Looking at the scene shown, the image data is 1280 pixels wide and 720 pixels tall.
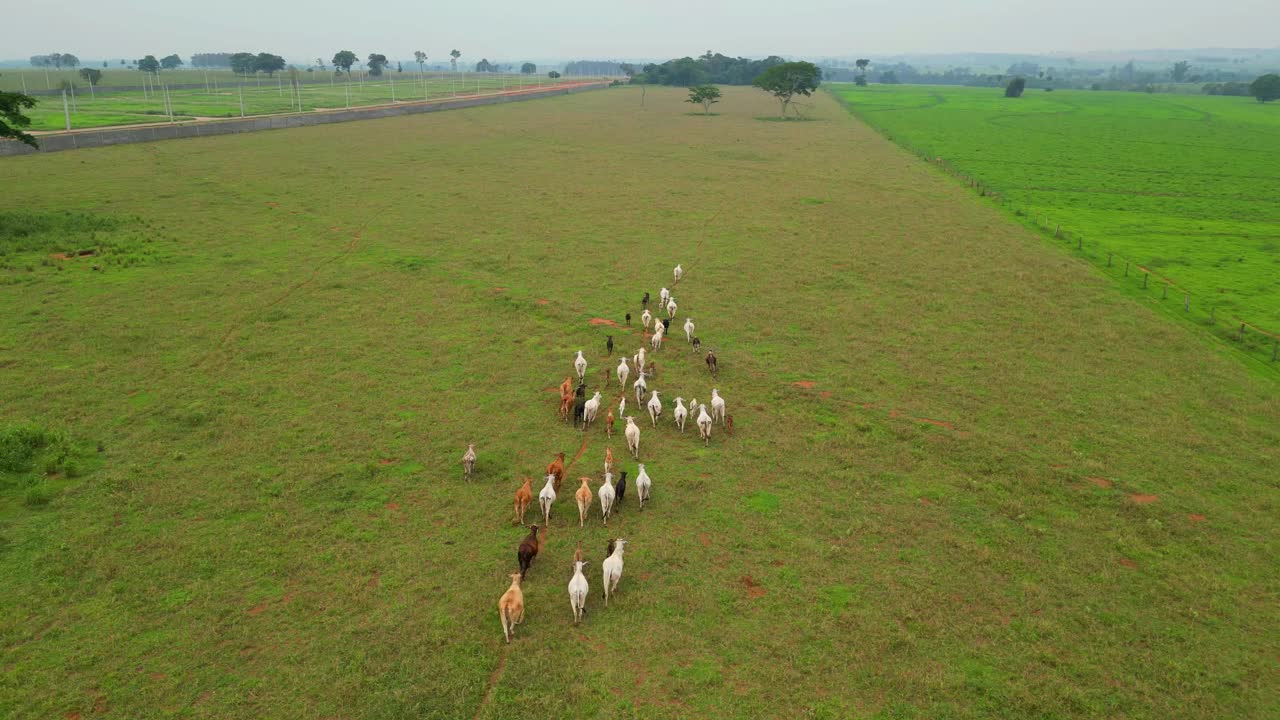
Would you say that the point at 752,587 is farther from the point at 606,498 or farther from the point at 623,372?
the point at 623,372

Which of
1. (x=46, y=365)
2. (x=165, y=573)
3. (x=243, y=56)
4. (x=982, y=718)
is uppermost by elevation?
(x=243, y=56)

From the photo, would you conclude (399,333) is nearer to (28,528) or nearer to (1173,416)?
(28,528)

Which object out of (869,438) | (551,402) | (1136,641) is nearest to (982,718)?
(1136,641)

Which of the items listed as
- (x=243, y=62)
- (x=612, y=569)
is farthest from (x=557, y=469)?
(x=243, y=62)

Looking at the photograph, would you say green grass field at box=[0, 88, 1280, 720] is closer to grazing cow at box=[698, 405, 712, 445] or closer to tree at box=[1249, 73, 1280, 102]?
grazing cow at box=[698, 405, 712, 445]

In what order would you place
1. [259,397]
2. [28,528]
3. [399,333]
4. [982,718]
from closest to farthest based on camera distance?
[982,718] < [28,528] < [259,397] < [399,333]

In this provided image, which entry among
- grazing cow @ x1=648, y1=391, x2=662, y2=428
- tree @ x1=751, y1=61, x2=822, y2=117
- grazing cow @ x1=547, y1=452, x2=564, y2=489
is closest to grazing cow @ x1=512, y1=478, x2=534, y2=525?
grazing cow @ x1=547, y1=452, x2=564, y2=489

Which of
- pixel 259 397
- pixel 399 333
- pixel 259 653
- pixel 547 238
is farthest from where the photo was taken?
pixel 547 238
